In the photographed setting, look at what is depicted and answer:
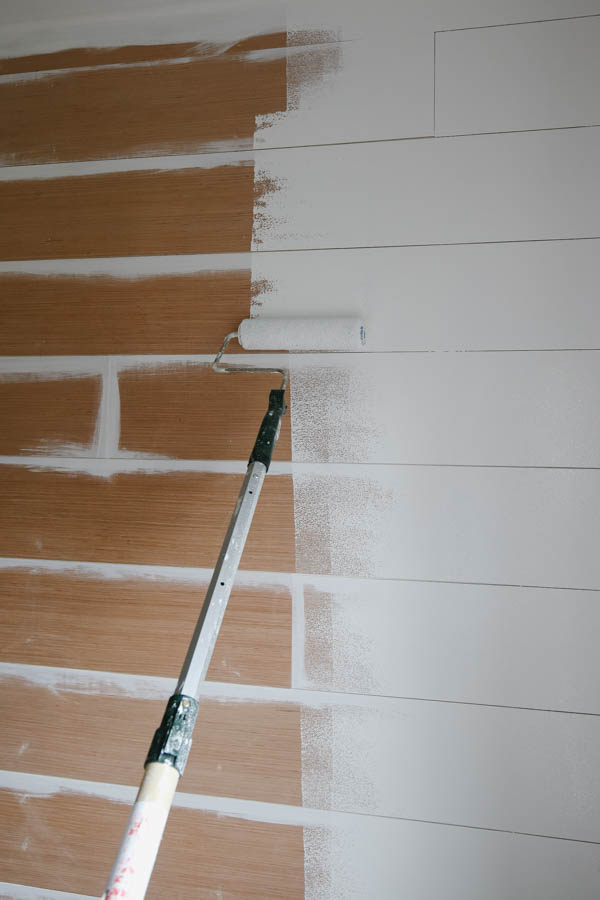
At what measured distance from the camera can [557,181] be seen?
44.5 inches

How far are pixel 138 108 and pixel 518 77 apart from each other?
72cm

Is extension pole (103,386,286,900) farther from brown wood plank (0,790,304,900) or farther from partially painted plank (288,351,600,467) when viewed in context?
brown wood plank (0,790,304,900)

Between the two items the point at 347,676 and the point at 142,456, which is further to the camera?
the point at 142,456

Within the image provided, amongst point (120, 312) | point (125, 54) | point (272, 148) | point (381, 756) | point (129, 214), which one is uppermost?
point (125, 54)

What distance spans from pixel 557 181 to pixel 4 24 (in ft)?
3.75

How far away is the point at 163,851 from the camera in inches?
49.2

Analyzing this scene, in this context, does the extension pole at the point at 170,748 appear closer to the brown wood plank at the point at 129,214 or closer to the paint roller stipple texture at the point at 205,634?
the paint roller stipple texture at the point at 205,634

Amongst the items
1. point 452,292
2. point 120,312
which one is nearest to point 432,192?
point 452,292

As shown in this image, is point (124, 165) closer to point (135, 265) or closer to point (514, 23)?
point (135, 265)

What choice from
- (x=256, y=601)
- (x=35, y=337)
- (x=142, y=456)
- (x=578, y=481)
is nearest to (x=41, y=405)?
(x=35, y=337)

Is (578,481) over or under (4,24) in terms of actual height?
under

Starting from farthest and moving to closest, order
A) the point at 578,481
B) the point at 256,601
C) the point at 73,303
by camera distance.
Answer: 1. the point at 73,303
2. the point at 256,601
3. the point at 578,481

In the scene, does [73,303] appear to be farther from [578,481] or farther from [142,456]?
[578,481]

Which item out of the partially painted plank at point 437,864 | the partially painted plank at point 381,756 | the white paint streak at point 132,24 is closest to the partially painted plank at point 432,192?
the white paint streak at point 132,24
